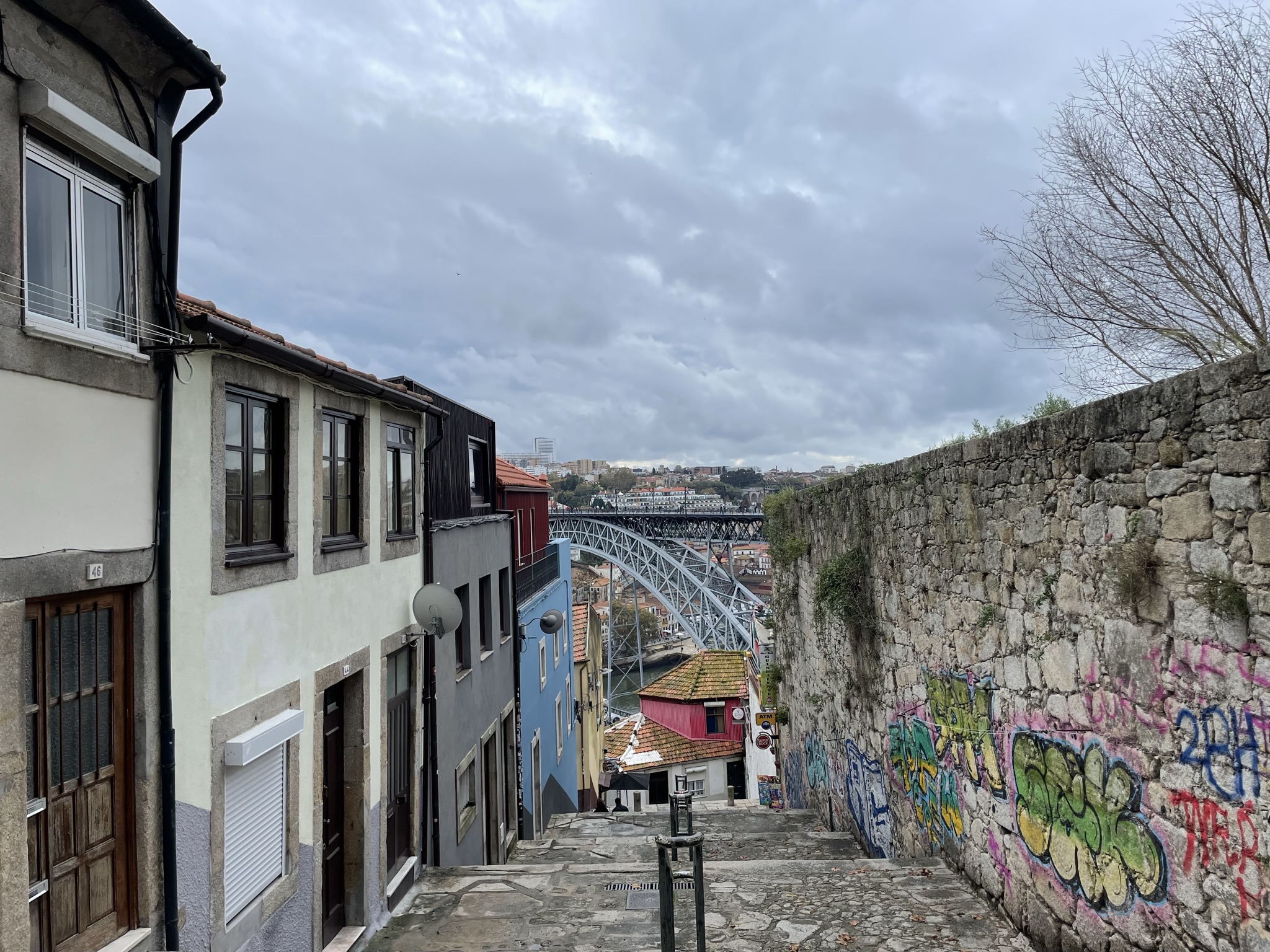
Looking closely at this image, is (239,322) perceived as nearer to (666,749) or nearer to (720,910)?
(720,910)

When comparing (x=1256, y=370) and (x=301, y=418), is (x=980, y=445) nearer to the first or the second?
(x=1256, y=370)

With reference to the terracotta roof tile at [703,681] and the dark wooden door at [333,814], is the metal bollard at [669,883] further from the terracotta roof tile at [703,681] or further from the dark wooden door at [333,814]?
the terracotta roof tile at [703,681]

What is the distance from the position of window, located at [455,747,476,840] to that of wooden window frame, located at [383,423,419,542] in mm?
2746

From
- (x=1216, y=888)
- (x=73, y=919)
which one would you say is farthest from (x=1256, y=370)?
(x=73, y=919)

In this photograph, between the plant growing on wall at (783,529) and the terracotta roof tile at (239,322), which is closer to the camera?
the terracotta roof tile at (239,322)

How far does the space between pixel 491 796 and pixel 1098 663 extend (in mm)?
7808

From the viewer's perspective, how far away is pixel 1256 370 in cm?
273

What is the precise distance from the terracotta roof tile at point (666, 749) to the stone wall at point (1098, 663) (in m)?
17.1

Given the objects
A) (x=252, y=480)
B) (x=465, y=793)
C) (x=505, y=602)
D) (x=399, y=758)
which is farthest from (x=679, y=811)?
(x=505, y=602)

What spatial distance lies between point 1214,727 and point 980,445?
2340 mm

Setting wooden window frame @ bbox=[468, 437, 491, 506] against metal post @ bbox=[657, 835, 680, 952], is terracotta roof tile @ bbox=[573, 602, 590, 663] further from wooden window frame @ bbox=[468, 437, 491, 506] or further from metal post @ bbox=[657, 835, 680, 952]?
metal post @ bbox=[657, 835, 680, 952]

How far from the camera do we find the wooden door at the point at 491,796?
946 cm

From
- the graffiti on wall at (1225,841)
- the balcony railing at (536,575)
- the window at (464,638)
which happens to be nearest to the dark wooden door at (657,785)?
the balcony railing at (536,575)

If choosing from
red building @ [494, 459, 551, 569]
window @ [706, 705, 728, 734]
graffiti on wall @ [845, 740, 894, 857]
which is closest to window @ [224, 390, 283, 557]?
graffiti on wall @ [845, 740, 894, 857]
